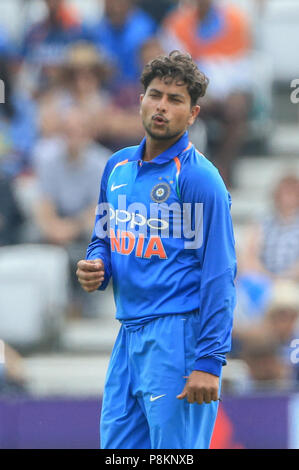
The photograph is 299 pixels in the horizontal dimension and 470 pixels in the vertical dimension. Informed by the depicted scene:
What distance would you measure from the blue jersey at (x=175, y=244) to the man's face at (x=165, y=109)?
72mm

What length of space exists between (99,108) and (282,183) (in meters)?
1.69

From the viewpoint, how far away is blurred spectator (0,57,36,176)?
8398mm

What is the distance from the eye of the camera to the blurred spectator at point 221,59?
26.8 ft

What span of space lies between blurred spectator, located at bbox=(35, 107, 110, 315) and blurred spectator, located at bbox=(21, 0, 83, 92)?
1098mm

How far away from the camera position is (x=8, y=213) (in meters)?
7.55

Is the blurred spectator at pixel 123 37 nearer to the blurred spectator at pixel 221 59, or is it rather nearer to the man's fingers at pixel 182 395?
the blurred spectator at pixel 221 59

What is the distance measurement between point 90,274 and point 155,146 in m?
0.51

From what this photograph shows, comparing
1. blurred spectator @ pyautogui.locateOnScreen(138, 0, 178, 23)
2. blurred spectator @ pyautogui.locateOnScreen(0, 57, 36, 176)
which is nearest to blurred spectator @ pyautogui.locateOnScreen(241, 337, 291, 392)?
blurred spectator @ pyautogui.locateOnScreen(0, 57, 36, 176)

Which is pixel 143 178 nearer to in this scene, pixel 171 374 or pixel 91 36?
pixel 171 374

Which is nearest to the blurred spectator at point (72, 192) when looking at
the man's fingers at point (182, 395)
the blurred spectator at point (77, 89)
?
the blurred spectator at point (77, 89)

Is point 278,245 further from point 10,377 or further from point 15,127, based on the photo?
point 15,127

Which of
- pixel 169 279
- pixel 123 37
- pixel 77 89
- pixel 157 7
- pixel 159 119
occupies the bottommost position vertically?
pixel 169 279

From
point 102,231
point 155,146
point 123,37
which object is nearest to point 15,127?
point 123,37
